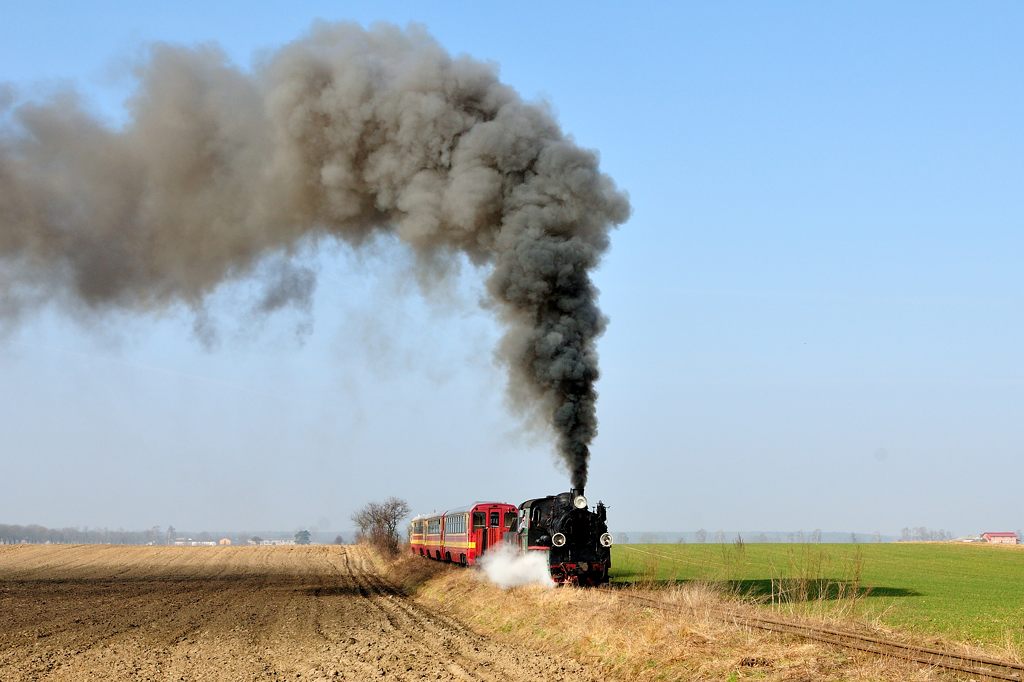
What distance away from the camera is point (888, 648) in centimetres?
1041

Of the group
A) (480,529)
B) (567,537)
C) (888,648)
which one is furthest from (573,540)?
(888,648)

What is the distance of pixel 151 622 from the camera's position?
18.2 m

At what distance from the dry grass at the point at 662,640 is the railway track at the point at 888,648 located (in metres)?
0.39

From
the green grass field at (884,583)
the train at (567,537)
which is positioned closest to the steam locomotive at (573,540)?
the train at (567,537)

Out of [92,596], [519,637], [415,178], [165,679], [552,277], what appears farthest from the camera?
[92,596]

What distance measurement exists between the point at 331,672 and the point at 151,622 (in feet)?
27.9

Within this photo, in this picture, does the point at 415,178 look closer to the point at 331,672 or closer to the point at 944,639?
the point at 331,672

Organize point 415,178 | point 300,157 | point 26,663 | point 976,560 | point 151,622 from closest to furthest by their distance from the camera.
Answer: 1. point 26,663
2. point 151,622
3. point 415,178
4. point 300,157
5. point 976,560

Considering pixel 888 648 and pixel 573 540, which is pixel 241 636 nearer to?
pixel 573 540

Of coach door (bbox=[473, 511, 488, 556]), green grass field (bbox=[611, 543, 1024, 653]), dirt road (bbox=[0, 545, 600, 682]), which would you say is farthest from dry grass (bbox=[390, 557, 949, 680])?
coach door (bbox=[473, 511, 488, 556])

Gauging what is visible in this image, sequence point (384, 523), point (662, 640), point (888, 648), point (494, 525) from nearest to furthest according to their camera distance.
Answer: point (888, 648), point (662, 640), point (494, 525), point (384, 523)

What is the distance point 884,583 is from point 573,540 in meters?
15.4

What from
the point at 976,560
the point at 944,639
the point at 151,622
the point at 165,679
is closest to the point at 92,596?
the point at 151,622

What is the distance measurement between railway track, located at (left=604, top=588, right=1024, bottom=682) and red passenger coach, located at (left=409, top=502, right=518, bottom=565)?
11.0m
